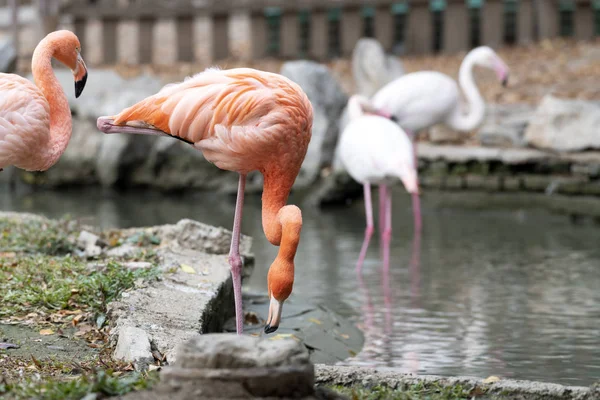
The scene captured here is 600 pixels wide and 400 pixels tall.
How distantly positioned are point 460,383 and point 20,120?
8.33 ft

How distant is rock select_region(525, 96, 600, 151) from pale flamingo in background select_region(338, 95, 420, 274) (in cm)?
232

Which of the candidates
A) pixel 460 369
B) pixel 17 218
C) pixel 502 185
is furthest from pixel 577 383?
pixel 502 185

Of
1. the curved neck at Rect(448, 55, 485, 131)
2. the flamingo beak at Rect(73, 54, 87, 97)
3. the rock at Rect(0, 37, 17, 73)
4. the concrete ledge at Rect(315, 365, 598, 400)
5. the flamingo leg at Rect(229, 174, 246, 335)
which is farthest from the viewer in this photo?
the rock at Rect(0, 37, 17, 73)

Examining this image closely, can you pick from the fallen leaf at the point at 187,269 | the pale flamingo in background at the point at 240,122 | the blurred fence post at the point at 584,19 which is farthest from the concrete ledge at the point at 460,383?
the blurred fence post at the point at 584,19

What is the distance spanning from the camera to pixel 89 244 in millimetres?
5887

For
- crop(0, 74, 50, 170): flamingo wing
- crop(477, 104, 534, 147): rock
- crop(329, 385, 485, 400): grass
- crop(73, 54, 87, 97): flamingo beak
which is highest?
crop(73, 54, 87, 97): flamingo beak

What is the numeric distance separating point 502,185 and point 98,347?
635 centimetres

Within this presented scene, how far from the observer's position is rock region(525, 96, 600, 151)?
9.65 metres

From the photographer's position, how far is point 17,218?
21.3 feet

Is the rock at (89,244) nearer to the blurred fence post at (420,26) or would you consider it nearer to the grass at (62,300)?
the grass at (62,300)

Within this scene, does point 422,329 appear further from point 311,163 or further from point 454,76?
point 454,76

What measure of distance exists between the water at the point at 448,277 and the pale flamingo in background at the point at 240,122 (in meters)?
1.06

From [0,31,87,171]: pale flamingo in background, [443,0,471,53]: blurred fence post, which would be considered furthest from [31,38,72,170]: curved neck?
[443,0,471,53]: blurred fence post

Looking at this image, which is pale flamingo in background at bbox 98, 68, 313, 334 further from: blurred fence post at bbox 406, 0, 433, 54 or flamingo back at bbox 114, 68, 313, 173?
blurred fence post at bbox 406, 0, 433, 54
